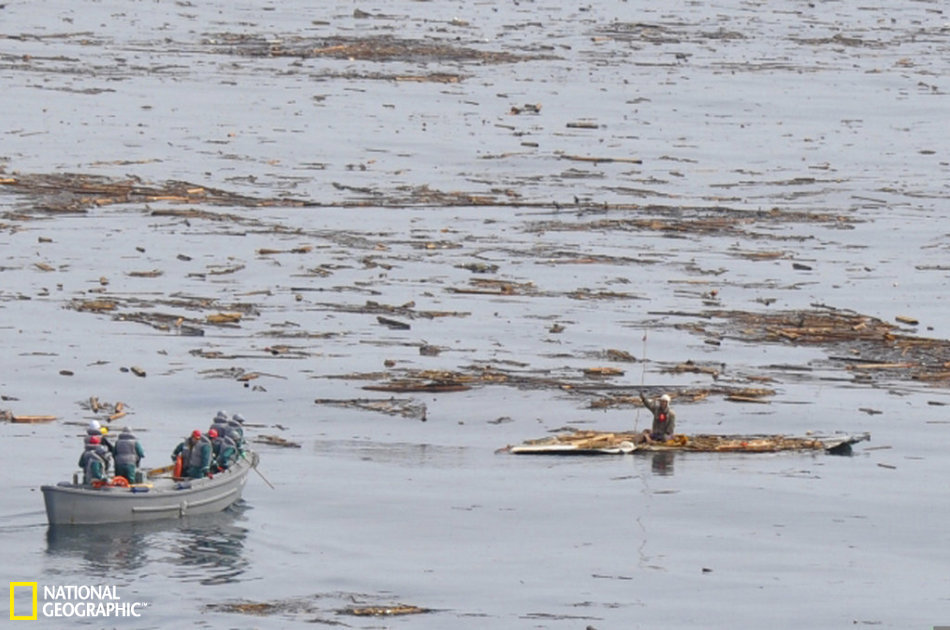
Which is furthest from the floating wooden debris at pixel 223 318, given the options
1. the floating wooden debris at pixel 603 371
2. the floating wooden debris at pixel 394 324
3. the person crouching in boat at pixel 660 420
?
the person crouching in boat at pixel 660 420

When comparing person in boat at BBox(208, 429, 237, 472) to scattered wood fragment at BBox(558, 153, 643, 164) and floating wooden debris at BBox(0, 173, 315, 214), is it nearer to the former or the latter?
floating wooden debris at BBox(0, 173, 315, 214)

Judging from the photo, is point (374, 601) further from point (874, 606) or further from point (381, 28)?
point (381, 28)

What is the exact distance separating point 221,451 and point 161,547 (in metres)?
2.93

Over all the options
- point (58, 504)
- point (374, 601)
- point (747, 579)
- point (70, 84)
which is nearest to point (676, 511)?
point (747, 579)

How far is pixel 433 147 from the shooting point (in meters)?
71.0

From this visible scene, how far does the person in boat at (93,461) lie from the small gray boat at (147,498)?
0.69ft

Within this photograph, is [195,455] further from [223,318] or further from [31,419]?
[223,318]

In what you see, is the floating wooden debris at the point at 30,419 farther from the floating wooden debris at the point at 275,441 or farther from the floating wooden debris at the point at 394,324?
the floating wooden debris at the point at 394,324

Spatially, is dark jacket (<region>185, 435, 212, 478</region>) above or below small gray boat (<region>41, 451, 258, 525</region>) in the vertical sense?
above

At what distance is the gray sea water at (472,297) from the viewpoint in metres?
30.4

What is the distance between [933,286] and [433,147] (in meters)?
23.6

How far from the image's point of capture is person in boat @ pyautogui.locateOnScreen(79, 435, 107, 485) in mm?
31156

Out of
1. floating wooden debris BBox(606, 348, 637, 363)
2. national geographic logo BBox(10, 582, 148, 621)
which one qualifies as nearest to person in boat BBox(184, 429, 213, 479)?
national geographic logo BBox(10, 582, 148, 621)

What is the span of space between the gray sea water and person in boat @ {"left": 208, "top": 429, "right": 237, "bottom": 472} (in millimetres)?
1015
